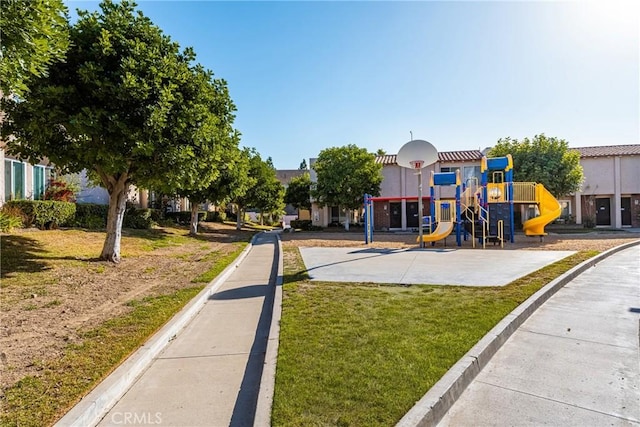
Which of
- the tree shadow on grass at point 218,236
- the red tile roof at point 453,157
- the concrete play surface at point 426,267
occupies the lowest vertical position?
the concrete play surface at point 426,267

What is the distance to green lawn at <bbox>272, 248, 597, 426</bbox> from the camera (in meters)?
3.11

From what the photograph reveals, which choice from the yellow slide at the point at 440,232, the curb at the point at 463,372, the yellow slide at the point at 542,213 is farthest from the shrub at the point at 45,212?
the yellow slide at the point at 542,213

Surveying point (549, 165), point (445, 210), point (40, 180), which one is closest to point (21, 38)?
point (40, 180)

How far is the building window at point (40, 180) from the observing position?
16708mm

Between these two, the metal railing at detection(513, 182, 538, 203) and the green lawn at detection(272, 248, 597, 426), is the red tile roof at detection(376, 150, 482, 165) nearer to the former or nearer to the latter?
the metal railing at detection(513, 182, 538, 203)

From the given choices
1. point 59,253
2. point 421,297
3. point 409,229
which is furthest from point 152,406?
point 409,229

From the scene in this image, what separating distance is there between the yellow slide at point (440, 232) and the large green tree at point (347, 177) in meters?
11.6

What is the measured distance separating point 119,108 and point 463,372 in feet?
30.9

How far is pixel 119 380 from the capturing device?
12.0ft

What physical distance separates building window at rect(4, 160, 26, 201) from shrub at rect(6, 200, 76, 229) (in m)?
1.95

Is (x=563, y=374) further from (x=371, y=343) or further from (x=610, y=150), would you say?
(x=610, y=150)

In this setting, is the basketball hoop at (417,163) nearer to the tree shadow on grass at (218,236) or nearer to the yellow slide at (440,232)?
the yellow slide at (440,232)

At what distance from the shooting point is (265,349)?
→ 4.75 meters

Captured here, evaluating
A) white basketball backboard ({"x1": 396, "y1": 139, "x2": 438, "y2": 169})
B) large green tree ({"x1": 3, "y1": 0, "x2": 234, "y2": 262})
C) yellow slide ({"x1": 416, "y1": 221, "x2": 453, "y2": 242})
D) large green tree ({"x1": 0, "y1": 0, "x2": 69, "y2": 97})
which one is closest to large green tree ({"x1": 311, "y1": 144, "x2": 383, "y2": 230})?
yellow slide ({"x1": 416, "y1": 221, "x2": 453, "y2": 242})
